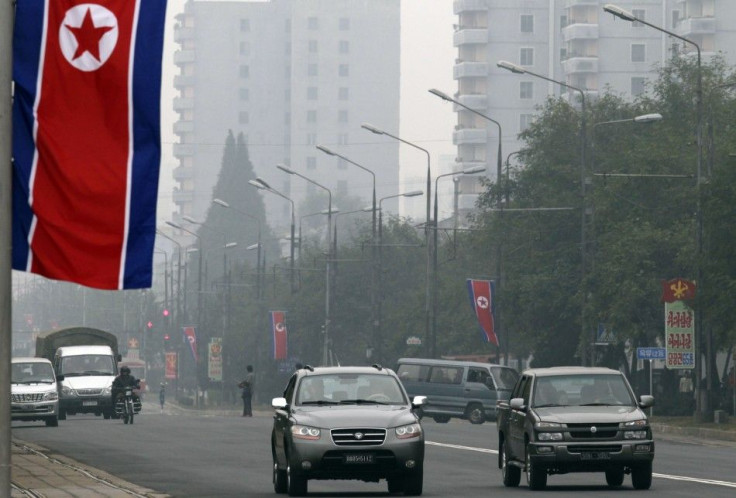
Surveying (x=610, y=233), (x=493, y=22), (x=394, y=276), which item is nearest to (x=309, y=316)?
(x=394, y=276)

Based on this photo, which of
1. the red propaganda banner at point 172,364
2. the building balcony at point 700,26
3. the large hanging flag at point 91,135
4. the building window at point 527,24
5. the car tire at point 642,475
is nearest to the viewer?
the large hanging flag at point 91,135

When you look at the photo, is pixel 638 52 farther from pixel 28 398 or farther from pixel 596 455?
pixel 596 455

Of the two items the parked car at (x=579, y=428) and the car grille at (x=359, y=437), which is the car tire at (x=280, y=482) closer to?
the car grille at (x=359, y=437)

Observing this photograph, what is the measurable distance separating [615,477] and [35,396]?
Answer: 24451mm

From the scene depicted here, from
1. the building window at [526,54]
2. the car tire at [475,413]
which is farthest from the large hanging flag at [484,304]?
the building window at [526,54]

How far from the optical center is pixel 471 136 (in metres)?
169

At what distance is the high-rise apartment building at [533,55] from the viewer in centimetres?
15675

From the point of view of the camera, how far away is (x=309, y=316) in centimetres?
10062

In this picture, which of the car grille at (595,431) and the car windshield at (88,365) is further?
the car windshield at (88,365)

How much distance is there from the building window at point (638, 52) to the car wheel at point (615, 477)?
449ft

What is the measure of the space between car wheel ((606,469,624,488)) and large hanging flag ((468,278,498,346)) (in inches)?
1522

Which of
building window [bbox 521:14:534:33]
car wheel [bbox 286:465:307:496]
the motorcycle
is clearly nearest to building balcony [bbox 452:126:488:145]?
building window [bbox 521:14:534:33]

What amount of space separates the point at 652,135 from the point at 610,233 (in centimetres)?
692

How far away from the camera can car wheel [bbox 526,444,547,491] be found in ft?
74.5
